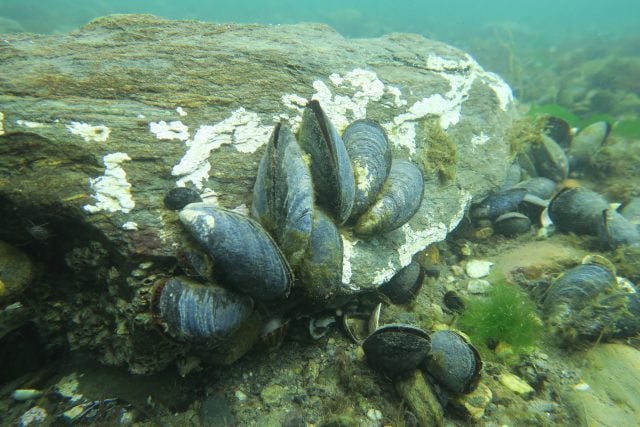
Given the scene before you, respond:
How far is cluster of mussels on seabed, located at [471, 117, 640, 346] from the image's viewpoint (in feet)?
10.6

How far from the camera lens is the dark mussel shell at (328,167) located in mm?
2742

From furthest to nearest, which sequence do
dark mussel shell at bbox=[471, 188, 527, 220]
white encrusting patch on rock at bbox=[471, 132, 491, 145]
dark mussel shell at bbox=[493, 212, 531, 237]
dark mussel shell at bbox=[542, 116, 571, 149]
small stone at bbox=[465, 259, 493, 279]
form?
dark mussel shell at bbox=[542, 116, 571, 149] → white encrusting patch on rock at bbox=[471, 132, 491, 145] → dark mussel shell at bbox=[471, 188, 527, 220] → dark mussel shell at bbox=[493, 212, 531, 237] → small stone at bbox=[465, 259, 493, 279]

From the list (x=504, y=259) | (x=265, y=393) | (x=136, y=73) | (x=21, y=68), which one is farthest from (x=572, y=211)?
(x=21, y=68)

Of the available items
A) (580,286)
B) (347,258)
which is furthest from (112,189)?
(580,286)

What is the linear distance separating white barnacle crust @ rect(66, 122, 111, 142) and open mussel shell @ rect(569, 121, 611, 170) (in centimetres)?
767

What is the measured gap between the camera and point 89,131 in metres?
2.87

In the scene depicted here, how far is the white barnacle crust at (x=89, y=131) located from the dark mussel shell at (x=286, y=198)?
1.43 metres

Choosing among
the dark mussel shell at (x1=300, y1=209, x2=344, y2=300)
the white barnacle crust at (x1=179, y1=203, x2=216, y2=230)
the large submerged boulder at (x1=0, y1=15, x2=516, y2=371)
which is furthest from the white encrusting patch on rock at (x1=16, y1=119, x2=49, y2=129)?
the dark mussel shell at (x1=300, y1=209, x2=344, y2=300)

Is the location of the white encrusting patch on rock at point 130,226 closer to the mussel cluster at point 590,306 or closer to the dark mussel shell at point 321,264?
the dark mussel shell at point 321,264

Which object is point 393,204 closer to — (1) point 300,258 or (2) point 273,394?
(1) point 300,258

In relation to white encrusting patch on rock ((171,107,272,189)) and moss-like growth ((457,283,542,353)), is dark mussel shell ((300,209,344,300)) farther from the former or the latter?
moss-like growth ((457,283,542,353))

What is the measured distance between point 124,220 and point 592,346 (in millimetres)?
4366

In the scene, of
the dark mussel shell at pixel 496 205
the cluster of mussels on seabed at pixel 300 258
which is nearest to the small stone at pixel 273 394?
the cluster of mussels on seabed at pixel 300 258

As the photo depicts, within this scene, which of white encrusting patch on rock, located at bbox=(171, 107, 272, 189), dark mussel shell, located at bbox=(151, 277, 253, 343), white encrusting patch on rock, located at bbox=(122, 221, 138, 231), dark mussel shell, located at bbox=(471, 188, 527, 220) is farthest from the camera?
dark mussel shell, located at bbox=(471, 188, 527, 220)
